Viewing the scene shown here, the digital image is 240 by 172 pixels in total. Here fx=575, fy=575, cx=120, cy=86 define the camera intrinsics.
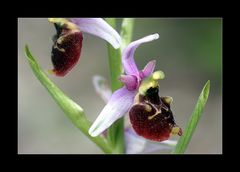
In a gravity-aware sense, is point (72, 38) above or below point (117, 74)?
above

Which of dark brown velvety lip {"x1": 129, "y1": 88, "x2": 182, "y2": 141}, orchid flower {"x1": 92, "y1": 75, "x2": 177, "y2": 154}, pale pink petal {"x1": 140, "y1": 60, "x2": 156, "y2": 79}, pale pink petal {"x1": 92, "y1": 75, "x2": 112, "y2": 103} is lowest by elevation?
orchid flower {"x1": 92, "y1": 75, "x2": 177, "y2": 154}

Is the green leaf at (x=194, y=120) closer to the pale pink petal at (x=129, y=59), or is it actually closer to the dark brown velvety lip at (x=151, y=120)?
the dark brown velvety lip at (x=151, y=120)

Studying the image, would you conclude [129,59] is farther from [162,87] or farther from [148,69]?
[162,87]

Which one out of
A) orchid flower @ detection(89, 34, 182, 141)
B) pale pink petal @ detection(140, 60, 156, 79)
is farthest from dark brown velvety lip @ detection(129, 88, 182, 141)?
pale pink petal @ detection(140, 60, 156, 79)

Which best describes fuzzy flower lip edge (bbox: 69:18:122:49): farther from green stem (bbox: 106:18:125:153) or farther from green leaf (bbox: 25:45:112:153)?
green leaf (bbox: 25:45:112:153)

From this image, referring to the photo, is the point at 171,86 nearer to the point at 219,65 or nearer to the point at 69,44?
the point at 219,65

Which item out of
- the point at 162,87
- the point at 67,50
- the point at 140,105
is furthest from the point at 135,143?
the point at 162,87
